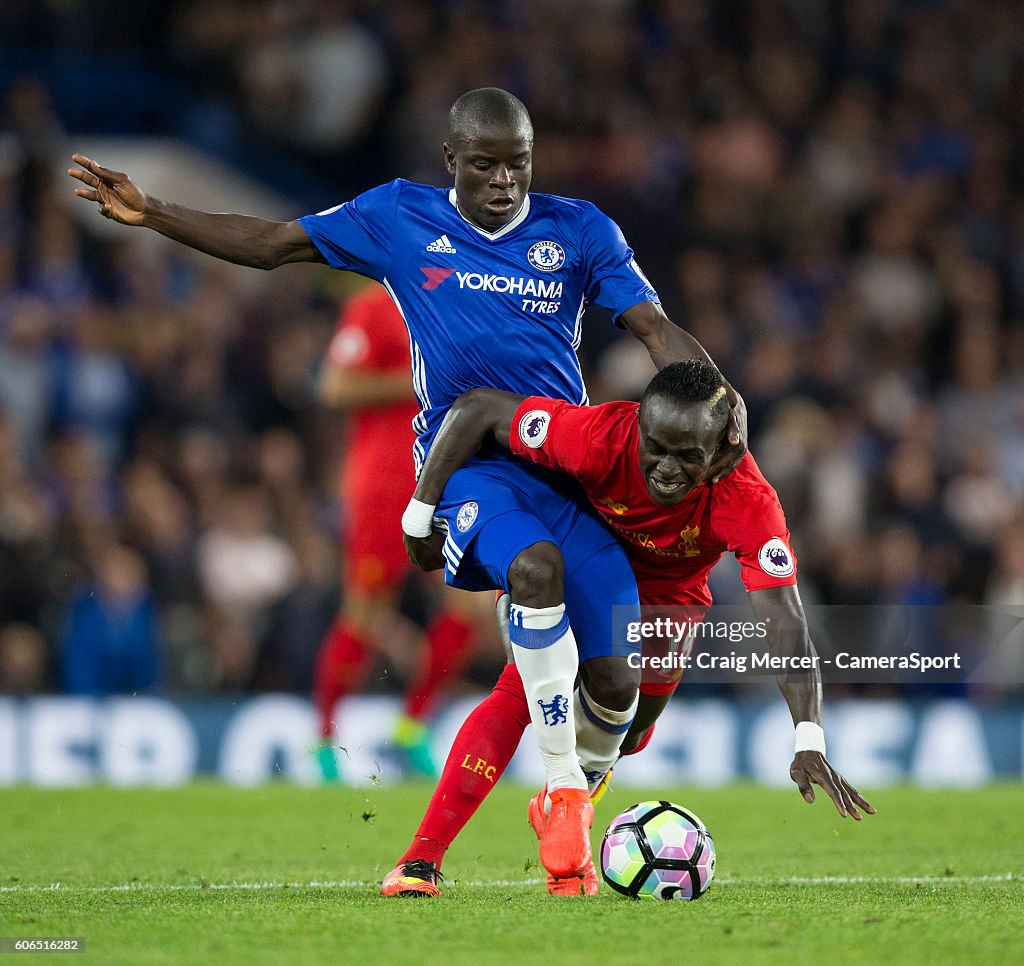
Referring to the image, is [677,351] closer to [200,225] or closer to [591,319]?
[200,225]

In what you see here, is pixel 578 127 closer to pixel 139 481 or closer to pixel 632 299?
pixel 139 481

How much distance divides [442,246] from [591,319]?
23.9ft

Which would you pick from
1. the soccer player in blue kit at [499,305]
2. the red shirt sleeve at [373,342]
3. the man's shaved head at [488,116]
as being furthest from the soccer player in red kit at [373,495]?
the man's shaved head at [488,116]

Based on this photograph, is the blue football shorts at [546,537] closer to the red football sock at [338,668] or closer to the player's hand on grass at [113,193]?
the player's hand on grass at [113,193]

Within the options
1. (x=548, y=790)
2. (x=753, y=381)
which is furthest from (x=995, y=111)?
(x=548, y=790)

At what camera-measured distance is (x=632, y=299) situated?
557 cm

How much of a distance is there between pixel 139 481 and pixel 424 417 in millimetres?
6401

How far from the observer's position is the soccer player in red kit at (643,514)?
16.1 ft

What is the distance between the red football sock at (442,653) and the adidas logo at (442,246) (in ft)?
13.5

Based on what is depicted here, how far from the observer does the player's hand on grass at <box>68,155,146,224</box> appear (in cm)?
537

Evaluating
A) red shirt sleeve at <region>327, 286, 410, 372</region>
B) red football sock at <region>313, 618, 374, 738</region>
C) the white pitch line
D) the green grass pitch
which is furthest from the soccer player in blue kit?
red football sock at <region>313, 618, 374, 738</region>

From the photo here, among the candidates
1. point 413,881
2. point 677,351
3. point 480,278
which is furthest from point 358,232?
point 413,881

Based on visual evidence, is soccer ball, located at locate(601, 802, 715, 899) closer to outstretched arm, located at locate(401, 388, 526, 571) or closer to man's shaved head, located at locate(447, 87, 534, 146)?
outstretched arm, located at locate(401, 388, 526, 571)

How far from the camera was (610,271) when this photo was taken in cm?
564
